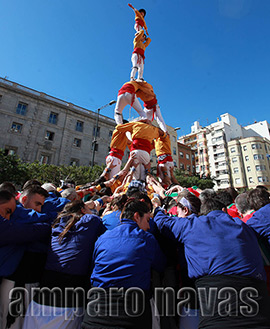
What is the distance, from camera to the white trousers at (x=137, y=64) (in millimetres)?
8688

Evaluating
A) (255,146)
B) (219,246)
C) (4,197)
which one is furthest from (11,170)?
(255,146)

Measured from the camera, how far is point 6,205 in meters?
2.35

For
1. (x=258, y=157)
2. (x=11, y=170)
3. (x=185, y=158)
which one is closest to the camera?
(x=11, y=170)

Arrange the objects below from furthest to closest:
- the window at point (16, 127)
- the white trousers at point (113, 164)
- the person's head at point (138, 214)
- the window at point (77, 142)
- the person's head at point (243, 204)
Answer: the window at point (77, 142)
the window at point (16, 127)
the white trousers at point (113, 164)
the person's head at point (243, 204)
the person's head at point (138, 214)

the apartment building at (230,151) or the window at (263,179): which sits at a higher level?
the apartment building at (230,151)

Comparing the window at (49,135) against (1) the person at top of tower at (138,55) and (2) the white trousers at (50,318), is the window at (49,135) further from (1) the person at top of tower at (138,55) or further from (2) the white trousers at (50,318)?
(2) the white trousers at (50,318)

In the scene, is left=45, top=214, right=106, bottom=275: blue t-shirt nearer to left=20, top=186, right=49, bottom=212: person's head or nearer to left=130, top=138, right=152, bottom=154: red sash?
left=20, top=186, right=49, bottom=212: person's head

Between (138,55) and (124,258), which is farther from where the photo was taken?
(138,55)

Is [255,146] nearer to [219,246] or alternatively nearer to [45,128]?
[45,128]

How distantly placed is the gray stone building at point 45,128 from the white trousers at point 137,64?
23.9m

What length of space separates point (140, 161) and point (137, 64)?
14.1 feet

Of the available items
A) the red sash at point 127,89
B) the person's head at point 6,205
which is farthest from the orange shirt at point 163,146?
the person's head at point 6,205

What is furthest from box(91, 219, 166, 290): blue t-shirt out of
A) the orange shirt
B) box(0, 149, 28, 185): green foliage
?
box(0, 149, 28, 185): green foliage

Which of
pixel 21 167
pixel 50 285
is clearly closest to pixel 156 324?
pixel 50 285
